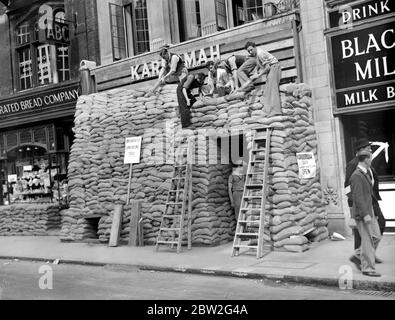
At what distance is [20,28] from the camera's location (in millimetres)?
19828

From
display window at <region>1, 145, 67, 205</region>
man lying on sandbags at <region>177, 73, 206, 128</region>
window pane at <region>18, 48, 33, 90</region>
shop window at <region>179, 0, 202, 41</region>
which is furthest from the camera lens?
window pane at <region>18, 48, 33, 90</region>

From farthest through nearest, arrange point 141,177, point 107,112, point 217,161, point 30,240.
→ point 30,240
point 107,112
point 141,177
point 217,161

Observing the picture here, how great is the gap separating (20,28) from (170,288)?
14869 mm

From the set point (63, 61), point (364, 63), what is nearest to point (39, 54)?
point (63, 61)

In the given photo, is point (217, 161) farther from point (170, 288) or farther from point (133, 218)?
point (170, 288)

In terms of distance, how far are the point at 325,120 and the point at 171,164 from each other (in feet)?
12.5

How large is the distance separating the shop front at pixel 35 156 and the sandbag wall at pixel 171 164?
2.81 meters

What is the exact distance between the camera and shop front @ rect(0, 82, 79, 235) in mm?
17500

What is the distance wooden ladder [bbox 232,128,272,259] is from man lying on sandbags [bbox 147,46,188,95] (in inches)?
124

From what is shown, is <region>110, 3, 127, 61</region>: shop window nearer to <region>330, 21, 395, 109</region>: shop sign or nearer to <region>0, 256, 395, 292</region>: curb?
<region>330, 21, 395, 109</region>: shop sign

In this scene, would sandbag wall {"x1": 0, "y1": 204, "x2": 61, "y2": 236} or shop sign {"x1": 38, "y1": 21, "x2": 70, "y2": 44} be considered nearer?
sandbag wall {"x1": 0, "y1": 204, "x2": 61, "y2": 236}

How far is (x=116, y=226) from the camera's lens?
13.3 metres

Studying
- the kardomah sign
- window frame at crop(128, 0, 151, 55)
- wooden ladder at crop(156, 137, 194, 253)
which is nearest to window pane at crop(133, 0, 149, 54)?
window frame at crop(128, 0, 151, 55)
